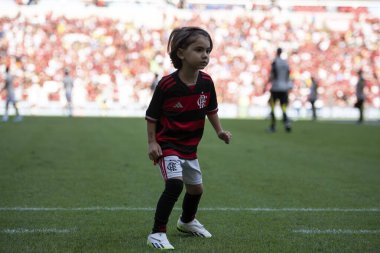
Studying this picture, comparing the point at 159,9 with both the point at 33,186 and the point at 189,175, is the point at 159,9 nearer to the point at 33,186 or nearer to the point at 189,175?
the point at 33,186

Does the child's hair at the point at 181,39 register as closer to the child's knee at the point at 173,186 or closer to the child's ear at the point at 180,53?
the child's ear at the point at 180,53

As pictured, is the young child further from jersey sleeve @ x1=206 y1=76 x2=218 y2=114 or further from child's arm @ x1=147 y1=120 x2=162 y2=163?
jersey sleeve @ x1=206 y1=76 x2=218 y2=114

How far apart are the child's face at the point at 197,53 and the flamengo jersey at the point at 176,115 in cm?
16

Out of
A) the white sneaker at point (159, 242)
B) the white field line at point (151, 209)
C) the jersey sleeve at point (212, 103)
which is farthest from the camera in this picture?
the white field line at point (151, 209)

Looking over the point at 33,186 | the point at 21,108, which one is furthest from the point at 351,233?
the point at 21,108

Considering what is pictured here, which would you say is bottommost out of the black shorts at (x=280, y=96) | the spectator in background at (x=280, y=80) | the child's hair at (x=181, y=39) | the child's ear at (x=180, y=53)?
the black shorts at (x=280, y=96)

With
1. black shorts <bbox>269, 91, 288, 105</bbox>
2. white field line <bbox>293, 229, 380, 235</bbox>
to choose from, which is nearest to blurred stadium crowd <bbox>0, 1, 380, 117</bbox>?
black shorts <bbox>269, 91, 288, 105</bbox>

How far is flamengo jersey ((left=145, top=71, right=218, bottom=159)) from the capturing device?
537 centimetres

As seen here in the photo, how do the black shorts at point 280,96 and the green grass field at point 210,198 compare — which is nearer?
the green grass field at point 210,198

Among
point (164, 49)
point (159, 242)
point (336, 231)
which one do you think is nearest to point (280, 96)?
point (336, 231)

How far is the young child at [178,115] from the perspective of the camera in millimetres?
5285

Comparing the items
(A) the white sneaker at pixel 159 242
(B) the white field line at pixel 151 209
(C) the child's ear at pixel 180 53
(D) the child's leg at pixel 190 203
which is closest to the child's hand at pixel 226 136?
(D) the child's leg at pixel 190 203

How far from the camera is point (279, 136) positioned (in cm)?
1988

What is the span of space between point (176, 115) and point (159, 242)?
0.97 meters
